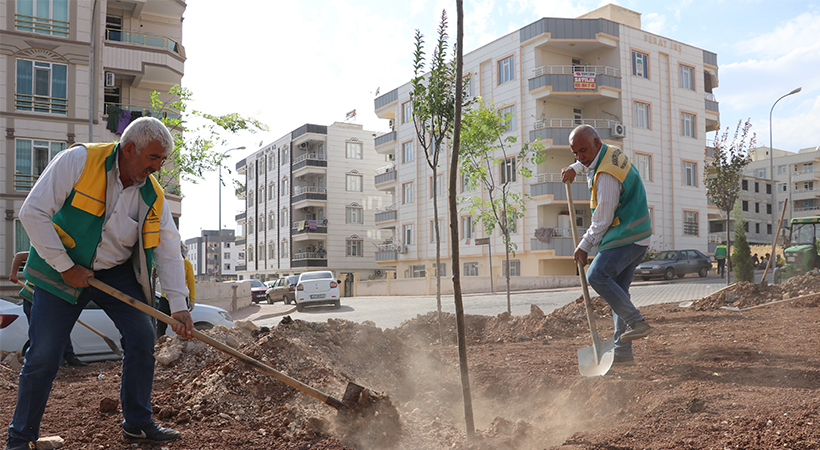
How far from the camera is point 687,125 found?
121ft

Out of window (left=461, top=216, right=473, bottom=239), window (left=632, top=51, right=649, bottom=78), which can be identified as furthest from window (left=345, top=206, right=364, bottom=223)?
window (left=632, top=51, right=649, bottom=78)

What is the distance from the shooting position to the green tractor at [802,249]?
730 inches

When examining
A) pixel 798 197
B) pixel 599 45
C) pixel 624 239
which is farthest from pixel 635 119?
pixel 798 197

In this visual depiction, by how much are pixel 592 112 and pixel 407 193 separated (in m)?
14.4

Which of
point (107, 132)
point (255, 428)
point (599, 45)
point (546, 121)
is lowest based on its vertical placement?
point (255, 428)

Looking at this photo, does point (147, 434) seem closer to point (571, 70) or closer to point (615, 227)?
point (615, 227)

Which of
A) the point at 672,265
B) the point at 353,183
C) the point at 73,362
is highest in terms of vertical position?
the point at 353,183

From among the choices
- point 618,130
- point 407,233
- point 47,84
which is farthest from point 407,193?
point 47,84

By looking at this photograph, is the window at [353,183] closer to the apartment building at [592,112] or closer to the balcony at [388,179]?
the balcony at [388,179]

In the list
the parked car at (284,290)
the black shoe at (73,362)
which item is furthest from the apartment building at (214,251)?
the black shoe at (73,362)

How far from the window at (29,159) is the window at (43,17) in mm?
4127

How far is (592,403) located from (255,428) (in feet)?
7.15

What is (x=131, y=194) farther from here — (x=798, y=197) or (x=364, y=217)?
(x=798, y=197)

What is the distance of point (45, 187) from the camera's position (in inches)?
122
